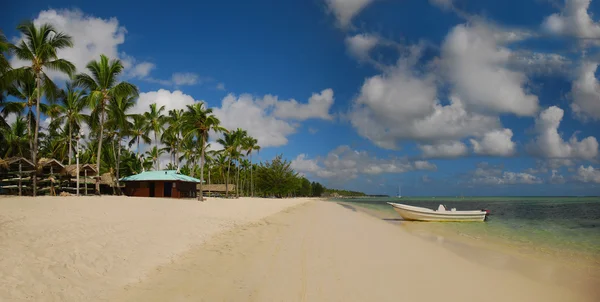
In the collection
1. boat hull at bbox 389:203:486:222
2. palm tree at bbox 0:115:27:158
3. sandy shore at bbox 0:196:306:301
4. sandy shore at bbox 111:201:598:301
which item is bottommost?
boat hull at bbox 389:203:486:222

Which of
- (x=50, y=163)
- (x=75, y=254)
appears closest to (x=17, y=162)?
(x=50, y=163)

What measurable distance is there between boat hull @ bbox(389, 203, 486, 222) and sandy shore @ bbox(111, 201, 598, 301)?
13.7 m

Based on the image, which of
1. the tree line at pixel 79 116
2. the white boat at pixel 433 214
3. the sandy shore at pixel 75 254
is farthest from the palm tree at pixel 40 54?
the white boat at pixel 433 214

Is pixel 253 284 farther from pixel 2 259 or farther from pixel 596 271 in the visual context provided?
pixel 596 271

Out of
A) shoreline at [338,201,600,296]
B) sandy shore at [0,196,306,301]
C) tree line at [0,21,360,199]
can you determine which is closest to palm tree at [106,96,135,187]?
tree line at [0,21,360,199]

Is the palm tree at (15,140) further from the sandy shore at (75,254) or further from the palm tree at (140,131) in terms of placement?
the sandy shore at (75,254)

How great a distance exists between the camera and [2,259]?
17.5ft

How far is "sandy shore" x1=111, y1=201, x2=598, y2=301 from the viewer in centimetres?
561

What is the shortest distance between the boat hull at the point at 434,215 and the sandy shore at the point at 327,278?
13.7m

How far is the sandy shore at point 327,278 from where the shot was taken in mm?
A: 5609

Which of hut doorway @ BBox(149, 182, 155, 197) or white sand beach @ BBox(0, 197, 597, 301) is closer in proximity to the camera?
white sand beach @ BBox(0, 197, 597, 301)

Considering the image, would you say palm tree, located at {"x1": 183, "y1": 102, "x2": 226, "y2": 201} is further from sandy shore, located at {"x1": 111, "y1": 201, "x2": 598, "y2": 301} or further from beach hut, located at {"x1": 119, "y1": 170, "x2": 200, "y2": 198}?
sandy shore, located at {"x1": 111, "y1": 201, "x2": 598, "y2": 301}

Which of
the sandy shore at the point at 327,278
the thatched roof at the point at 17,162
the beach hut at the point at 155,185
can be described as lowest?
the sandy shore at the point at 327,278

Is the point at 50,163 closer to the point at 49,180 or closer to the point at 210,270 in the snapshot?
the point at 49,180
